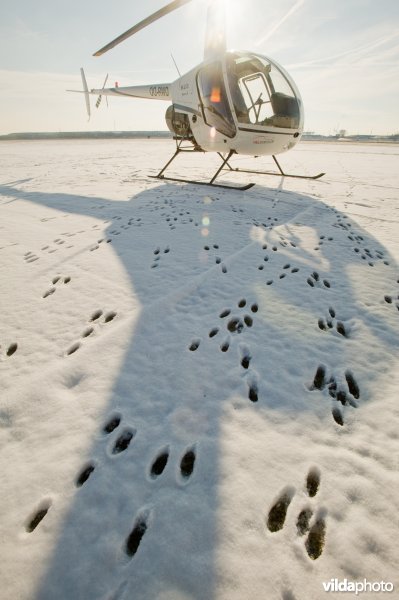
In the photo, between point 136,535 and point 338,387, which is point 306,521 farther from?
point 338,387

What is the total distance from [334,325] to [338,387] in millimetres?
974

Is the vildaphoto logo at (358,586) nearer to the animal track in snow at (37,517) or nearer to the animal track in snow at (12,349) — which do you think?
the animal track in snow at (37,517)

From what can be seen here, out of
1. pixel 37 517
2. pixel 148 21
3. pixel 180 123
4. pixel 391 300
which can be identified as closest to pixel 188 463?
pixel 37 517

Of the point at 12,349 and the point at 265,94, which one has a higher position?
the point at 265,94

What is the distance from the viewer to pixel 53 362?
2.90 m

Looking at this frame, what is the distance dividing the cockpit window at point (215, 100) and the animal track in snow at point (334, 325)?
693 centimetres

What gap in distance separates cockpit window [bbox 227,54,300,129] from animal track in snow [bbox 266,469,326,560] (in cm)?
Answer: 870

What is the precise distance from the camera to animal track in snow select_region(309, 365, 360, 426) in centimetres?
253

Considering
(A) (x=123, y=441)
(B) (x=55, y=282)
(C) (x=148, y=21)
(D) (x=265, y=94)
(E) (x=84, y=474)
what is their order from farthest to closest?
(D) (x=265, y=94)
(C) (x=148, y=21)
(B) (x=55, y=282)
(A) (x=123, y=441)
(E) (x=84, y=474)

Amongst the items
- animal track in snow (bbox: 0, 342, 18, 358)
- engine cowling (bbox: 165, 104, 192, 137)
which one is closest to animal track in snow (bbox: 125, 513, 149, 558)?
animal track in snow (bbox: 0, 342, 18, 358)

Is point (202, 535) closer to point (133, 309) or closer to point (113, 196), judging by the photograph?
point (133, 309)

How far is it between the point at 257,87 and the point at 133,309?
844cm

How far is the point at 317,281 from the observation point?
4.38m

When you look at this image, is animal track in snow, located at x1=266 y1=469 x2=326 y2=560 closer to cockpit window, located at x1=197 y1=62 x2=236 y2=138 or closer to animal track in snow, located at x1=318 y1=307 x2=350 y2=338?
animal track in snow, located at x1=318 y1=307 x2=350 y2=338
